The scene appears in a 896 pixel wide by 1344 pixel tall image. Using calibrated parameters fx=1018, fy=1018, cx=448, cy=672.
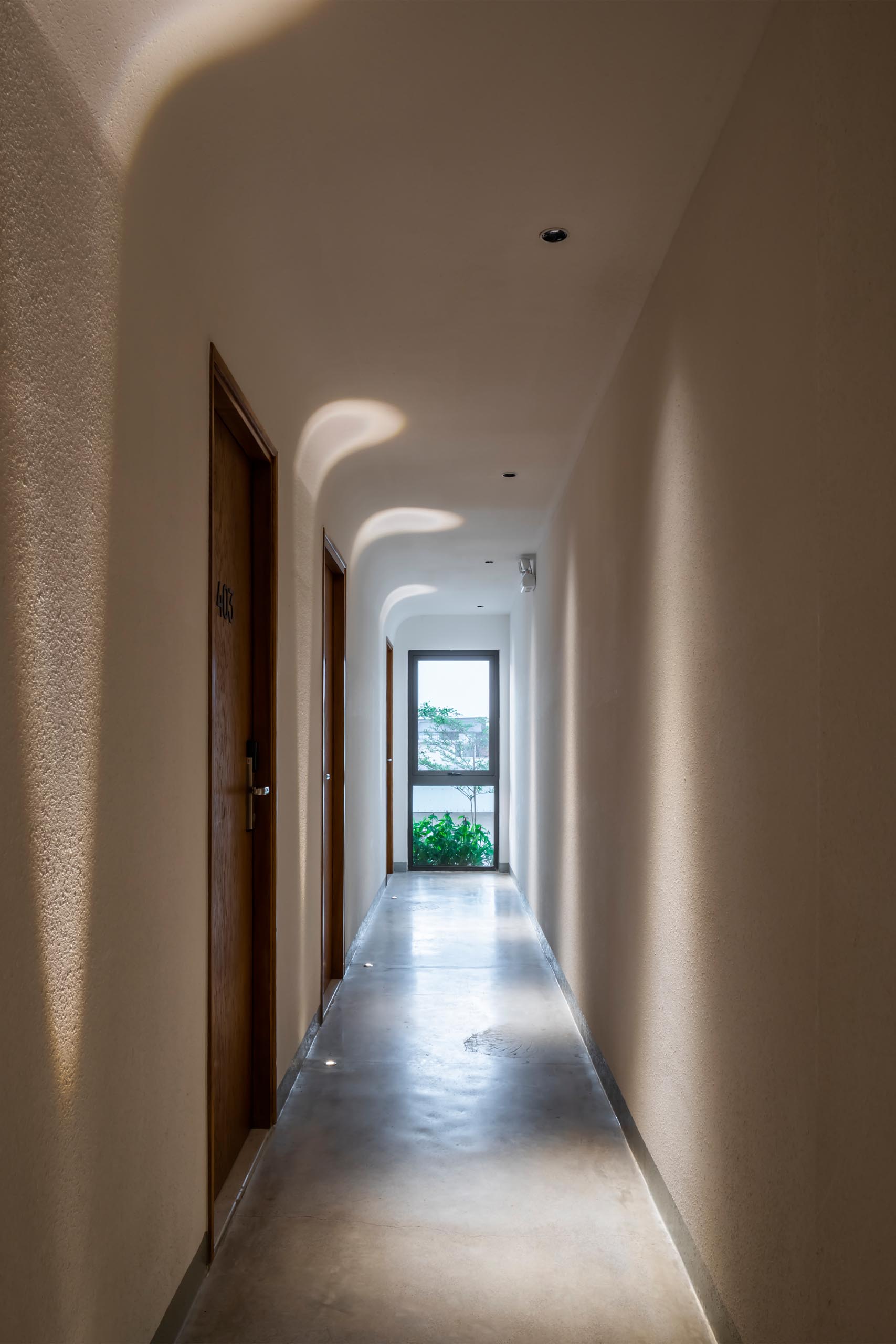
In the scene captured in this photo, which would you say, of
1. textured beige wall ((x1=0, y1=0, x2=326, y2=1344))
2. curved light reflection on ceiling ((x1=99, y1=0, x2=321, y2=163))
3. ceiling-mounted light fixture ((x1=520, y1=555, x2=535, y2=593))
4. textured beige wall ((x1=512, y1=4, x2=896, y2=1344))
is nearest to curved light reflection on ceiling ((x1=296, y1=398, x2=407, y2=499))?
textured beige wall ((x1=512, y1=4, x2=896, y2=1344))

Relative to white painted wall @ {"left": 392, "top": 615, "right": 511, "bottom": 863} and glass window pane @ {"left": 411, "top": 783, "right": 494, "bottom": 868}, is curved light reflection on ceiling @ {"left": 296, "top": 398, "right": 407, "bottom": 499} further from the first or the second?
glass window pane @ {"left": 411, "top": 783, "right": 494, "bottom": 868}

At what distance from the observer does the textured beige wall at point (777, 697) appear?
1.34 metres

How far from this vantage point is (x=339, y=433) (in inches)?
162

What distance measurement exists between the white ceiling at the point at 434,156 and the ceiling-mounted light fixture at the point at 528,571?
290 centimetres

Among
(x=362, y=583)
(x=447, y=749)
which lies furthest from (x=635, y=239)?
(x=447, y=749)

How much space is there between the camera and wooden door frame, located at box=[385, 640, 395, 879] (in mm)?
9086

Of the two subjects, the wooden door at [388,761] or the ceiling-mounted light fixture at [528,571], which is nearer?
the ceiling-mounted light fixture at [528,571]

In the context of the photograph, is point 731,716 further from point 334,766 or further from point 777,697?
point 334,766

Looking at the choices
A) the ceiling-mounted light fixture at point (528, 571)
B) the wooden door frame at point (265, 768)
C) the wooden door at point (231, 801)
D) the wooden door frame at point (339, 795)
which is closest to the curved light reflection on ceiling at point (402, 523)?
the wooden door frame at point (339, 795)

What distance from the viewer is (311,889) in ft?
13.4

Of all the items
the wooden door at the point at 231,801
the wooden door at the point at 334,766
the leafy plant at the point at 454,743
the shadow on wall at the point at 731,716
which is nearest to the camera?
the shadow on wall at the point at 731,716

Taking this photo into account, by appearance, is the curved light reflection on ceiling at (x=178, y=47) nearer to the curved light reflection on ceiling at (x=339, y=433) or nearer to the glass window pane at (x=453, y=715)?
the curved light reflection on ceiling at (x=339, y=433)

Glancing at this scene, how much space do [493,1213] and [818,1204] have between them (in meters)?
1.31

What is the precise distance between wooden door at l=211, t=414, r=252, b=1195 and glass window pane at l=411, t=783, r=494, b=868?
692 centimetres
